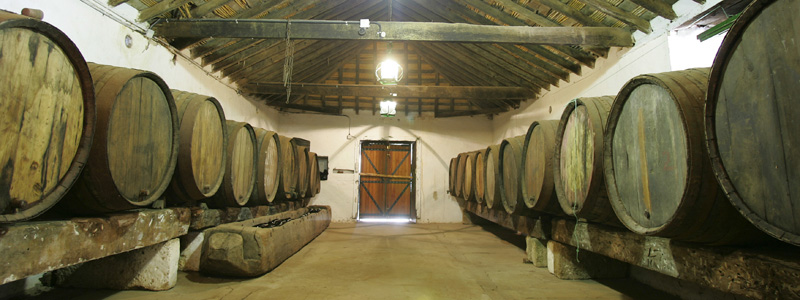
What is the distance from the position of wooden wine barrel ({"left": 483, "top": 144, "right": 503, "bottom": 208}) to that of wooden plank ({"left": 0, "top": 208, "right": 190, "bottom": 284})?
3.49 m

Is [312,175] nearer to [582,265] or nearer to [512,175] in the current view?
[512,175]

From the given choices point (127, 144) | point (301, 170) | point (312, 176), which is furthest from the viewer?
point (312, 176)

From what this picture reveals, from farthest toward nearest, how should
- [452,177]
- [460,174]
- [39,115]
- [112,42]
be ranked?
[452,177], [460,174], [112,42], [39,115]

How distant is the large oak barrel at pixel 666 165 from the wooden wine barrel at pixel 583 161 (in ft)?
0.42

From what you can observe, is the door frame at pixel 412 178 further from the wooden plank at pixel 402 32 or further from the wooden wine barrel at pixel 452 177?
the wooden plank at pixel 402 32

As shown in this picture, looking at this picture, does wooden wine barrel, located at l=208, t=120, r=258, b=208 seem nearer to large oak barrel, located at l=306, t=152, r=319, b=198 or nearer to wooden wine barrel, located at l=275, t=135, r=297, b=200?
wooden wine barrel, located at l=275, t=135, r=297, b=200

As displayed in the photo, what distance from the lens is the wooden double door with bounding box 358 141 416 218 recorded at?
10.4m

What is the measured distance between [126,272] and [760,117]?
12.6ft

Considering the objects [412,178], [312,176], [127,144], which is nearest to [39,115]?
[127,144]

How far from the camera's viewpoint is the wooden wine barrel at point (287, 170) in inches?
212

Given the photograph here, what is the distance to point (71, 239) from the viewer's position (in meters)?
1.85

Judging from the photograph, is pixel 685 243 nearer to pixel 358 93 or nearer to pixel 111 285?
pixel 111 285

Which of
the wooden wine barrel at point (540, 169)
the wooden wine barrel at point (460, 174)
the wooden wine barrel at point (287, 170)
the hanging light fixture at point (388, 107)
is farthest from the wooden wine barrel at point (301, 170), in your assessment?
the wooden wine barrel at point (540, 169)

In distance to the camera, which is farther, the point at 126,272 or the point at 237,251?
the point at 237,251
